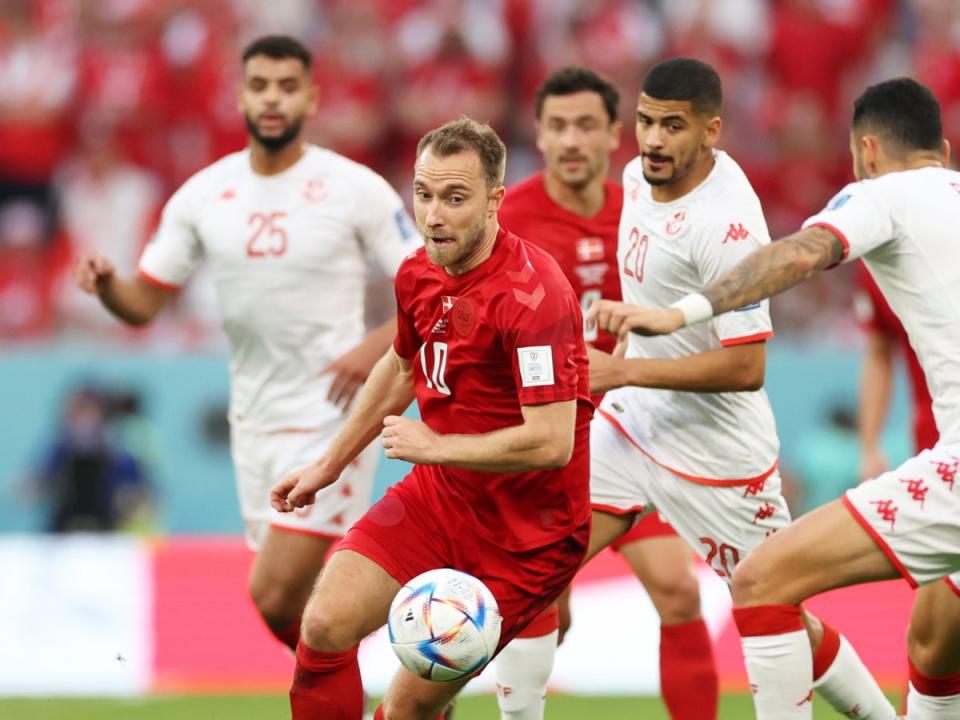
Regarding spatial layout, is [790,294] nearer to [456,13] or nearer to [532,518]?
[456,13]

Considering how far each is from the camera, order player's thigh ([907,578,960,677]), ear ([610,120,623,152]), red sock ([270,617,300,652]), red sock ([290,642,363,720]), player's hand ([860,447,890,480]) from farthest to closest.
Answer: player's hand ([860,447,890,480]), ear ([610,120,623,152]), red sock ([270,617,300,652]), player's thigh ([907,578,960,677]), red sock ([290,642,363,720])

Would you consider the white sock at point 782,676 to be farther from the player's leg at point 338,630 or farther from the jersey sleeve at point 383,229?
the jersey sleeve at point 383,229

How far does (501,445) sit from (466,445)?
0.36ft

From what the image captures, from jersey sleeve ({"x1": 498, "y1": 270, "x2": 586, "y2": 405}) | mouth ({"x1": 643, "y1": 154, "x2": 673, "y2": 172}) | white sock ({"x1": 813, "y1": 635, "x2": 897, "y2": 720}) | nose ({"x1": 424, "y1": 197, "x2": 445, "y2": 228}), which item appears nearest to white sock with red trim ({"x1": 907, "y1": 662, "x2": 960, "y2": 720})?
white sock ({"x1": 813, "y1": 635, "x2": 897, "y2": 720})

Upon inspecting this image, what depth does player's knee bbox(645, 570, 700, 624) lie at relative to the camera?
23.5ft

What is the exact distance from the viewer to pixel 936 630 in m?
6.40

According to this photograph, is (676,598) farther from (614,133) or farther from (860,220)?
(860,220)

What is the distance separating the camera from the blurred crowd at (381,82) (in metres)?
13.1

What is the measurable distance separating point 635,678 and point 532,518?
12.6 ft

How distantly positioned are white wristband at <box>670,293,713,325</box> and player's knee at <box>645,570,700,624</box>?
2019 mm

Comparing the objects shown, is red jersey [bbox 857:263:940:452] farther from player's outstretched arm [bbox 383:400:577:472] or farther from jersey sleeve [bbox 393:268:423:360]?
jersey sleeve [bbox 393:268:423:360]

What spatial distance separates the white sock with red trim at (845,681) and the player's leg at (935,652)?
14cm

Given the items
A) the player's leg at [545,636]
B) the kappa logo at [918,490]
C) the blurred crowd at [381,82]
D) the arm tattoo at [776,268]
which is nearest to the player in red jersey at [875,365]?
the player's leg at [545,636]

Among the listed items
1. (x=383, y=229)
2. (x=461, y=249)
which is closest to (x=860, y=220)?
(x=461, y=249)
